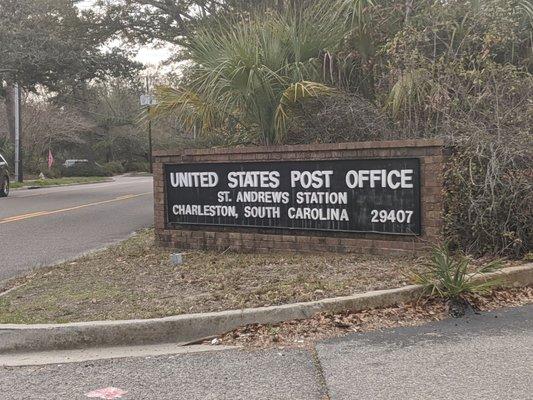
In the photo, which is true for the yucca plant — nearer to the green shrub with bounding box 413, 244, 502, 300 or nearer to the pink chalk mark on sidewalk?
the green shrub with bounding box 413, 244, 502, 300

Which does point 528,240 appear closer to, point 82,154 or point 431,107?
point 431,107

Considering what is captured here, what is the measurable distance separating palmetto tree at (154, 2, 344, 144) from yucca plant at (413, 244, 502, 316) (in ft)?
11.0

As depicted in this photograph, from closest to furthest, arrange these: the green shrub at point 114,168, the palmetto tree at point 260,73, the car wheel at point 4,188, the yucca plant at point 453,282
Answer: the yucca plant at point 453,282 → the palmetto tree at point 260,73 → the car wheel at point 4,188 → the green shrub at point 114,168

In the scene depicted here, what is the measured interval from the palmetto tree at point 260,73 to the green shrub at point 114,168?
157 ft

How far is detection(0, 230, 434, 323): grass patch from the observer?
5277mm

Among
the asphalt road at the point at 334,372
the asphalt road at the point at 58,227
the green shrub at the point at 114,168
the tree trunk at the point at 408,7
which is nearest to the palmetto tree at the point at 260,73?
the tree trunk at the point at 408,7

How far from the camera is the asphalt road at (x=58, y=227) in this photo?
9219 mm

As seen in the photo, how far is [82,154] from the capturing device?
61688 mm

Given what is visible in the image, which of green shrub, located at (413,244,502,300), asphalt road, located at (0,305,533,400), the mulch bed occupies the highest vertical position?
green shrub, located at (413,244,502,300)

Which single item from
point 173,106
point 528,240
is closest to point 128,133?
point 173,106

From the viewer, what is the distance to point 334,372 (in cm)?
395

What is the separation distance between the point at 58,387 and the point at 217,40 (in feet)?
20.6

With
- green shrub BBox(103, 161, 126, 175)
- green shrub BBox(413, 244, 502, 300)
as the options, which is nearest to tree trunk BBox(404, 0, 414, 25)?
green shrub BBox(413, 244, 502, 300)

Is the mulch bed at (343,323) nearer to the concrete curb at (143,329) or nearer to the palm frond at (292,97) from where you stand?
the concrete curb at (143,329)
